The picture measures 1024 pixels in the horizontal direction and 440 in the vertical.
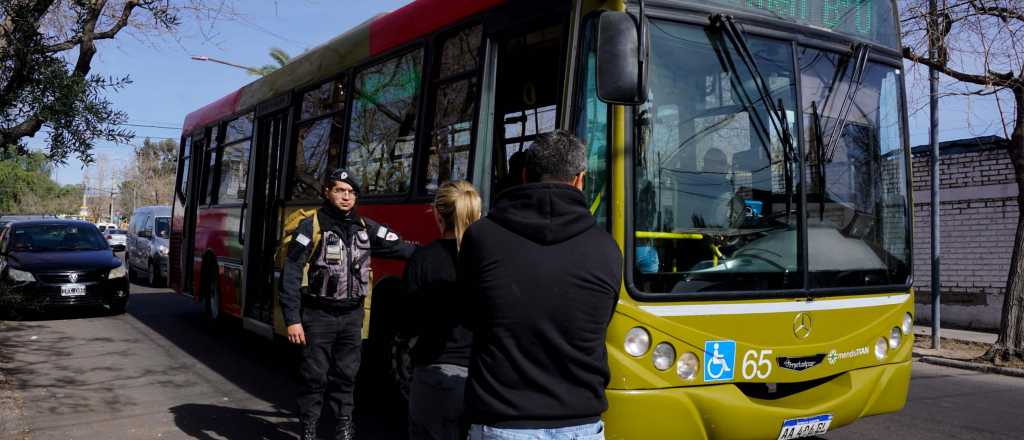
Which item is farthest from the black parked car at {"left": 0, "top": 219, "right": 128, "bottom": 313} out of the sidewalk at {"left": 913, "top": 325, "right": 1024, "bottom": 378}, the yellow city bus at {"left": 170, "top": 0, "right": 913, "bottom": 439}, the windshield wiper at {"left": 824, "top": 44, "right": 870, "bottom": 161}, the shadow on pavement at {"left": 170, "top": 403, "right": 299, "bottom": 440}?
the sidewalk at {"left": 913, "top": 325, "right": 1024, "bottom": 378}

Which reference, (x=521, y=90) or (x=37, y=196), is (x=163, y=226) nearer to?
(x=521, y=90)

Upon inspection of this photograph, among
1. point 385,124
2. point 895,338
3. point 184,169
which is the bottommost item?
point 895,338

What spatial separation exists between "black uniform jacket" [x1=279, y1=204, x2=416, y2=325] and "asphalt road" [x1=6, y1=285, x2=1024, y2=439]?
139cm

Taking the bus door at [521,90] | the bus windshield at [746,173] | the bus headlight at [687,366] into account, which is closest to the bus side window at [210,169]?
the bus door at [521,90]

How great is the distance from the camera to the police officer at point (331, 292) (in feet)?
17.5

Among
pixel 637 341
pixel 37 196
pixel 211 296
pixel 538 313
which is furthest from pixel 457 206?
pixel 37 196

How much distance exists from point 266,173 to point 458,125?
4.18 meters

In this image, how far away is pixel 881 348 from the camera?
16.9ft

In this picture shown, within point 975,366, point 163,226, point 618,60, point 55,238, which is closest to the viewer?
point 618,60

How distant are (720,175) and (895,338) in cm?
161

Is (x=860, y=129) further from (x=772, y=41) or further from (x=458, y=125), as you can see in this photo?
(x=458, y=125)

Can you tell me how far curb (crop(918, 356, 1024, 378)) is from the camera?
10180 millimetres

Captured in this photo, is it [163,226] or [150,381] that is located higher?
[163,226]

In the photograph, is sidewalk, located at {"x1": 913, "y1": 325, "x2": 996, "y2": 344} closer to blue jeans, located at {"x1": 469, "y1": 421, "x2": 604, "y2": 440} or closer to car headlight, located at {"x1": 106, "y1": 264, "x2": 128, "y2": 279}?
blue jeans, located at {"x1": 469, "y1": 421, "x2": 604, "y2": 440}
